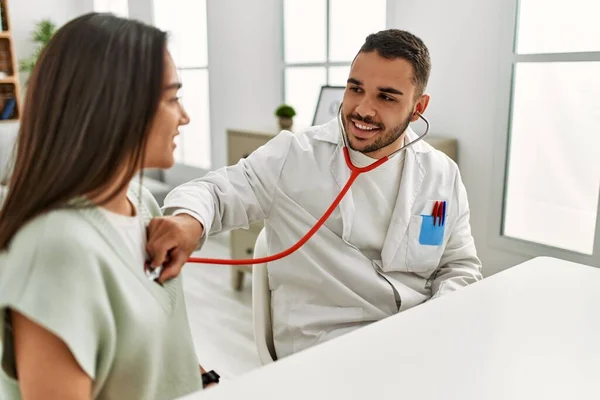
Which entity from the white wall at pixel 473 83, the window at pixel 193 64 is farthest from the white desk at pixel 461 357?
the window at pixel 193 64

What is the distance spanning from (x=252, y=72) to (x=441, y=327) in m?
2.91

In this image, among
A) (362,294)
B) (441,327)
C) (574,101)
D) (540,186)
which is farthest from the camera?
(540,186)

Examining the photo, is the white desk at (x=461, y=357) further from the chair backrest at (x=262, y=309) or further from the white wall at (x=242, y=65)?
the white wall at (x=242, y=65)

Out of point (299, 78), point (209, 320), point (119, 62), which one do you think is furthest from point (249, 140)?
point (119, 62)

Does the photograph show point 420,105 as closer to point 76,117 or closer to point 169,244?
point 169,244

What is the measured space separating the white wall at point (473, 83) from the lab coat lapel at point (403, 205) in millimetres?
938

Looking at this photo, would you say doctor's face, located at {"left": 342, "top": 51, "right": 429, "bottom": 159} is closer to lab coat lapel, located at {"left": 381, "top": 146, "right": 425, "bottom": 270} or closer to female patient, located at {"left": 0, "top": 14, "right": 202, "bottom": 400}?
lab coat lapel, located at {"left": 381, "top": 146, "right": 425, "bottom": 270}

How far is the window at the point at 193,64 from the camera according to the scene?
420cm

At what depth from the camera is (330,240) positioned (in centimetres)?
147

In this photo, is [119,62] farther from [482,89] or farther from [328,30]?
[328,30]

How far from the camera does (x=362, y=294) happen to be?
4.81 feet

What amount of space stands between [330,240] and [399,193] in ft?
0.71

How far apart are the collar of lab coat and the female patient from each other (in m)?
0.69

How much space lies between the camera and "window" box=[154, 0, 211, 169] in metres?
4.20
